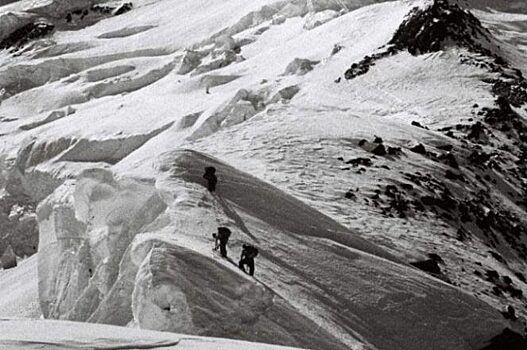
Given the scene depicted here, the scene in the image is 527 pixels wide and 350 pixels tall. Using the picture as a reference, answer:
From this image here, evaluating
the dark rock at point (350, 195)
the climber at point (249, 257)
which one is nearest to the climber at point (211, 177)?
the climber at point (249, 257)

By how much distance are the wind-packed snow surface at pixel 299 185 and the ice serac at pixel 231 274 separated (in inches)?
1.7

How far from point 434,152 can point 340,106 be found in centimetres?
1015

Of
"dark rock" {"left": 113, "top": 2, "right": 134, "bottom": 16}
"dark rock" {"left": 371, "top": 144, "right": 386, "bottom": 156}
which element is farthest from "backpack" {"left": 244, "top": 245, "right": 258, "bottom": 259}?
"dark rock" {"left": 113, "top": 2, "right": 134, "bottom": 16}

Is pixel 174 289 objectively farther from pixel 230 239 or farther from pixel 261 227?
pixel 261 227

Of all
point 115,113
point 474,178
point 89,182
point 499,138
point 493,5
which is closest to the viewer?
point 89,182

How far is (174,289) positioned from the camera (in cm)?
1166

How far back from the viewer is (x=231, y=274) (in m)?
12.7

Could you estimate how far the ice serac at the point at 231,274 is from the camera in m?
11.9

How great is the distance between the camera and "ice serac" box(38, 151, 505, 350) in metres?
11.9

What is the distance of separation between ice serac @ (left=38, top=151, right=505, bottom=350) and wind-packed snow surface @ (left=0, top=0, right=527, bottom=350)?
0.04 m

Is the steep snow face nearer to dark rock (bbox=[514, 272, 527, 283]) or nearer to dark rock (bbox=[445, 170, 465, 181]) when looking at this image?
dark rock (bbox=[514, 272, 527, 283])

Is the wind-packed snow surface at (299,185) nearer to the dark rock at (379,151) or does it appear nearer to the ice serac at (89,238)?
the ice serac at (89,238)

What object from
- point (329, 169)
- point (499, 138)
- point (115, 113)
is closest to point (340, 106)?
point (499, 138)

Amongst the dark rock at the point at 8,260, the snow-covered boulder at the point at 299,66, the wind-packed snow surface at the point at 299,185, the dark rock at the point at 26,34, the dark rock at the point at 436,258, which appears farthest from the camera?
the dark rock at the point at 26,34
